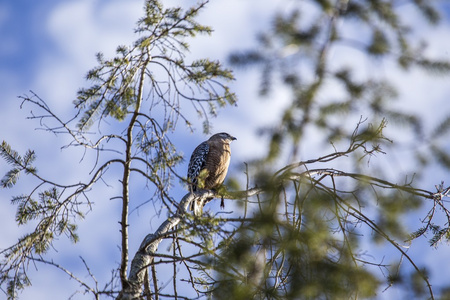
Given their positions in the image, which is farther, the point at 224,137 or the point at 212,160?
the point at 224,137

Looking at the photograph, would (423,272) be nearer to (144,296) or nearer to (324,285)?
(324,285)

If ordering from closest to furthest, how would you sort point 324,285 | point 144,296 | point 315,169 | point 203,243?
point 324,285 < point 203,243 < point 144,296 < point 315,169

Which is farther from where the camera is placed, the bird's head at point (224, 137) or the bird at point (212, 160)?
the bird's head at point (224, 137)

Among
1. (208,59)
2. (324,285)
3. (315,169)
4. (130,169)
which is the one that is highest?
(208,59)

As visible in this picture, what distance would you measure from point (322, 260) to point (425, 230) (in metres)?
1.70

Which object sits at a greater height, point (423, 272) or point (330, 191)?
point (330, 191)

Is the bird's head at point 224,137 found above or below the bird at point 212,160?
above

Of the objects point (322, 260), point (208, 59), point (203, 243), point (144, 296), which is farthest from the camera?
point (208, 59)

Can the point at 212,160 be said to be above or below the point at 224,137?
below

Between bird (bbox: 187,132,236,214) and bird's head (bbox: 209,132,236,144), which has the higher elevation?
bird's head (bbox: 209,132,236,144)

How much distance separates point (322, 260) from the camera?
3064 millimetres

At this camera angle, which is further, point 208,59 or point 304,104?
point 208,59

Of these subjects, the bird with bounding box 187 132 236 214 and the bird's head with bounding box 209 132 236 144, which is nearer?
the bird with bounding box 187 132 236 214

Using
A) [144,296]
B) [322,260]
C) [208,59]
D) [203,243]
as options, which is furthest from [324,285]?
[208,59]
